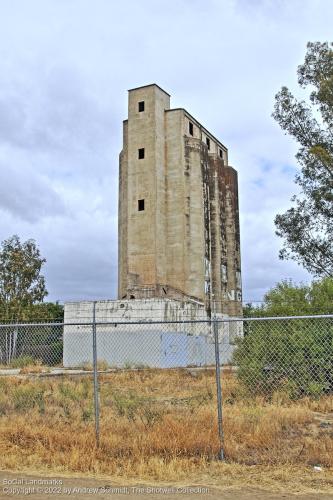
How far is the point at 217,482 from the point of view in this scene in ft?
22.7

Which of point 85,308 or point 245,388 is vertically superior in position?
point 85,308

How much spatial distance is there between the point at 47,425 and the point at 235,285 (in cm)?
4043

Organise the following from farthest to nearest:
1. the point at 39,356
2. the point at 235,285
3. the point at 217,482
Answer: the point at 235,285 → the point at 39,356 → the point at 217,482

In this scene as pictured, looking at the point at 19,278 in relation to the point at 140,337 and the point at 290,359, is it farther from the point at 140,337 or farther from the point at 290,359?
the point at 290,359

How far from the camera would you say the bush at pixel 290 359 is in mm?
13898

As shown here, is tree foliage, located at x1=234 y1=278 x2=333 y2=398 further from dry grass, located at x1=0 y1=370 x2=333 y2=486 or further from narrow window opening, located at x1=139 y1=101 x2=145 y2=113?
narrow window opening, located at x1=139 y1=101 x2=145 y2=113

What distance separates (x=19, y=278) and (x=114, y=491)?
34.7 meters

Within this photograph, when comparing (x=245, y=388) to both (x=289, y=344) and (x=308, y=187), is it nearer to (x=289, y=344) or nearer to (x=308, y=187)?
(x=289, y=344)

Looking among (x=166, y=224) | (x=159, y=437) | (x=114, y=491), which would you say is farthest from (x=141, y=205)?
(x=114, y=491)

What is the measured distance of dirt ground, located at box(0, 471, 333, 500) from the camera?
6.34 meters

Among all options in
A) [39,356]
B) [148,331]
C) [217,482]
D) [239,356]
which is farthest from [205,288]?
[217,482]

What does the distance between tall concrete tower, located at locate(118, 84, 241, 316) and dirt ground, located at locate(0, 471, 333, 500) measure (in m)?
30.8

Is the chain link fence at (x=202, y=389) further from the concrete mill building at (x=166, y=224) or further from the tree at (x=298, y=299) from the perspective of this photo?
the concrete mill building at (x=166, y=224)

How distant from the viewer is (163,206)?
41031 mm
